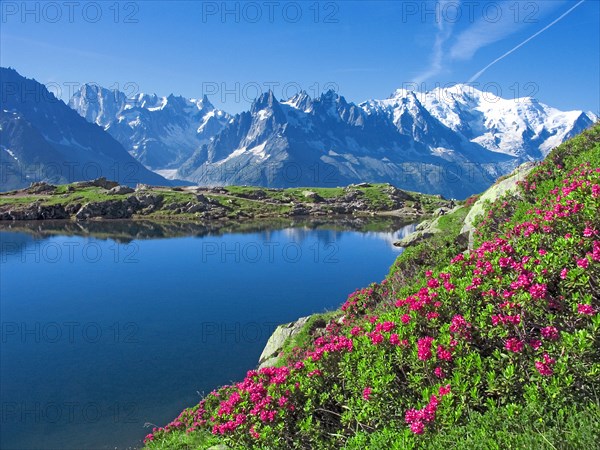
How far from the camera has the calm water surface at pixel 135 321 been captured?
28.3 metres

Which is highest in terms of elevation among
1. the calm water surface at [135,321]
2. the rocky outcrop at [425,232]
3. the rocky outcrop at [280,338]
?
the rocky outcrop at [425,232]

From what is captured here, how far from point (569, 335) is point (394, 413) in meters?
4.05

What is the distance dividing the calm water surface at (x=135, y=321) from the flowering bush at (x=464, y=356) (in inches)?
771

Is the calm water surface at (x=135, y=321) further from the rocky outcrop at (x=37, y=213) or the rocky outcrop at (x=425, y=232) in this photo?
the rocky outcrop at (x=37, y=213)

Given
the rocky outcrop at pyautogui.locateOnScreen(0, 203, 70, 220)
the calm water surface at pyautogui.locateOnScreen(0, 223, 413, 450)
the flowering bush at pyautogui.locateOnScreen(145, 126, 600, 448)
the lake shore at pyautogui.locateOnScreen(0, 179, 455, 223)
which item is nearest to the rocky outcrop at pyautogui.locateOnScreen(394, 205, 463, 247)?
the calm water surface at pyautogui.locateOnScreen(0, 223, 413, 450)

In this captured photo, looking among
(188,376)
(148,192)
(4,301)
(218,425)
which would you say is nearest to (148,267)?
(4,301)

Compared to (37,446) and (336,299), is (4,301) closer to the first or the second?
(37,446)

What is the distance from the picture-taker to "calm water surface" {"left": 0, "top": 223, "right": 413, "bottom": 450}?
92.9ft

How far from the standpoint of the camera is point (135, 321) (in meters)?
47.2

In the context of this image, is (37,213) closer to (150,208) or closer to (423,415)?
(150,208)

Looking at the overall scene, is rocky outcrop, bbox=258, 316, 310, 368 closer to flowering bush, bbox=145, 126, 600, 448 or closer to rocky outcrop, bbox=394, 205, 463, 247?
rocky outcrop, bbox=394, 205, 463, 247

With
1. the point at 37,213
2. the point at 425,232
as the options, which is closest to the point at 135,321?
the point at 425,232

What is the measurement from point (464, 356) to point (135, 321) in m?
45.8

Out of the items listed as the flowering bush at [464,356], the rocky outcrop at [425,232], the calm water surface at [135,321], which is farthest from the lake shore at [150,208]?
the flowering bush at [464,356]
